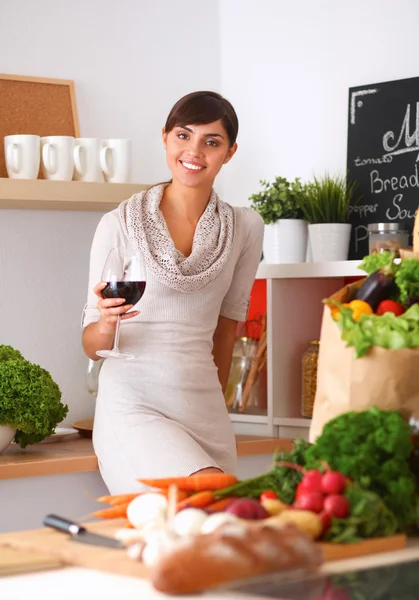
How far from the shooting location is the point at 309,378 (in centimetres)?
339

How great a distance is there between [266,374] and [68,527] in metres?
2.20

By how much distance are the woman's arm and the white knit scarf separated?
0.76 ft

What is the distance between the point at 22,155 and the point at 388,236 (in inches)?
44.8

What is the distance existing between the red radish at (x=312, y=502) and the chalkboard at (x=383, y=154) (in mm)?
2024

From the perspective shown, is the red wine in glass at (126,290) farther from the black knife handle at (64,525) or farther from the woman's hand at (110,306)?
the black knife handle at (64,525)

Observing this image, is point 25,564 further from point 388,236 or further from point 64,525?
point 388,236

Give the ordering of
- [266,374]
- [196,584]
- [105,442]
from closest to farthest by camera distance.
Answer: [196,584]
[105,442]
[266,374]

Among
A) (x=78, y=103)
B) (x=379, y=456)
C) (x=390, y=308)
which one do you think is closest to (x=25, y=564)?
(x=379, y=456)

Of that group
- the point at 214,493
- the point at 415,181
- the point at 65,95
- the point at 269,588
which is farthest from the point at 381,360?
the point at 65,95

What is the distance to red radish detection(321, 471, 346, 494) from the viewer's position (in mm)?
1386

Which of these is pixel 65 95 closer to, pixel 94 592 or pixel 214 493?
pixel 214 493

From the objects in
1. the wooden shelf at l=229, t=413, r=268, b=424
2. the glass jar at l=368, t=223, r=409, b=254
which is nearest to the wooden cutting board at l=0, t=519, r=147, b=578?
the glass jar at l=368, t=223, r=409, b=254

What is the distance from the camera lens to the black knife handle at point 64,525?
1.43 metres

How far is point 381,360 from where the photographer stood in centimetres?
150
